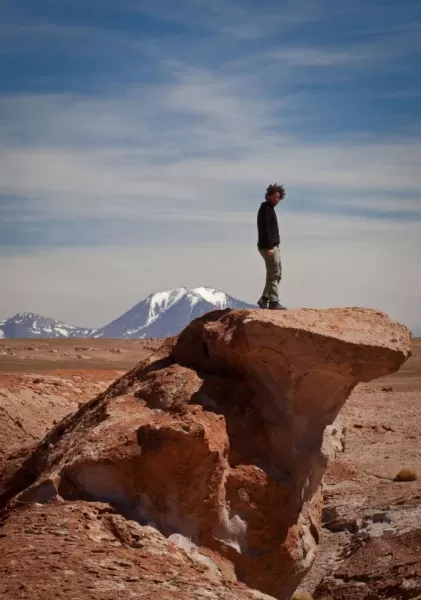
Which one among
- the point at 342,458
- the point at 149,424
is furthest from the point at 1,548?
the point at 342,458

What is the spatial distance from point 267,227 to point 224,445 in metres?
3.23

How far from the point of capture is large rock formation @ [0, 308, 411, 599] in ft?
34.8

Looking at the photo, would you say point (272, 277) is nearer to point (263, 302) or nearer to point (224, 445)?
point (263, 302)

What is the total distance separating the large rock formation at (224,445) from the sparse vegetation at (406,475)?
608 centimetres

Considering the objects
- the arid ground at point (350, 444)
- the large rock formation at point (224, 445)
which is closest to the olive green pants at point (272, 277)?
the large rock formation at point (224, 445)

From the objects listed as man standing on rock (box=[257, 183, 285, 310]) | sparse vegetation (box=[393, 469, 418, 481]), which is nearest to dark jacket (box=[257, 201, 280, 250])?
man standing on rock (box=[257, 183, 285, 310])

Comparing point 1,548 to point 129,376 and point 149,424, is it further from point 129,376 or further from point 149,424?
point 129,376

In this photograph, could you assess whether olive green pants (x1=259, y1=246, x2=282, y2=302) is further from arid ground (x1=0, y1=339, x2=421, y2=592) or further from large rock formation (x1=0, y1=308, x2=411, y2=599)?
arid ground (x1=0, y1=339, x2=421, y2=592)

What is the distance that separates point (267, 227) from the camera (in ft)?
42.5

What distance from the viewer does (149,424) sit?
10812 millimetres

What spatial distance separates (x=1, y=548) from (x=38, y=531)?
567mm

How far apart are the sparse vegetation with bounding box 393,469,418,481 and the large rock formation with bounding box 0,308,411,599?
608 centimetres

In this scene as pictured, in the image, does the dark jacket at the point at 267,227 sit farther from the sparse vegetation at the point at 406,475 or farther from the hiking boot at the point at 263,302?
the sparse vegetation at the point at 406,475

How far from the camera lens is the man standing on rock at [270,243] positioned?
13.0 meters
